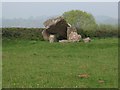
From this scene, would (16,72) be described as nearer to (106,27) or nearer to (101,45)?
(101,45)

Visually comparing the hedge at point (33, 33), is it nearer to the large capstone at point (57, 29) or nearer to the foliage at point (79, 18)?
the large capstone at point (57, 29)

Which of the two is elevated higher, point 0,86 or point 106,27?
point 0,86

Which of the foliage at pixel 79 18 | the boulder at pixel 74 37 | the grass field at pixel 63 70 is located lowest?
the foliage at pixel 79 18

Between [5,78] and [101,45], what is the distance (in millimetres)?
13172

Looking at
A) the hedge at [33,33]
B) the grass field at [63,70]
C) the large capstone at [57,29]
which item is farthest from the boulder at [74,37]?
the grass field at [63,70]

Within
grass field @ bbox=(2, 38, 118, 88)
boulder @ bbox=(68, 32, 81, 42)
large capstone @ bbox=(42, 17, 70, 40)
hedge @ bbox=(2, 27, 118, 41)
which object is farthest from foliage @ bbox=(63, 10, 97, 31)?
grass field @ bbox=(2, 38, 118, 88)

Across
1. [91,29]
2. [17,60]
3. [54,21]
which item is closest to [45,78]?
[17,60]

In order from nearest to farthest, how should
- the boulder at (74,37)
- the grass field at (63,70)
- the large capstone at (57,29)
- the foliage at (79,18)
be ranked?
the grass field at (63,70), the boulder at (74,37), the large capstone at (57,29), the foliage at (79,18)

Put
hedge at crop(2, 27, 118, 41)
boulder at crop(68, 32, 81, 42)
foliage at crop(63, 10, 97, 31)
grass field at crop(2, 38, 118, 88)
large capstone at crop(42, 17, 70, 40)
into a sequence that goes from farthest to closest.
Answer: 1. foliage at crop(63, 10, 97, 31)
2. hedge at crop(2, 27, 118, 41)
3. large capstone at crop(42, 17, 70, 40)
4. boulder at crop(68, 32, 81, 42)
5. grass field at crop(2, 38, 118, 88)

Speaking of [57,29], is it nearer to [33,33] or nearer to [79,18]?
[33,33]

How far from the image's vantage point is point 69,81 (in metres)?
11.6

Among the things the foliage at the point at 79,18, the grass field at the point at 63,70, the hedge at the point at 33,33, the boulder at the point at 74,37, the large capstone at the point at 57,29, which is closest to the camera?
the grass field at the point at 63,70

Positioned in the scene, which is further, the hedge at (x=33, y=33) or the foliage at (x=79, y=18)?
the foliage at (x=79, y=18)

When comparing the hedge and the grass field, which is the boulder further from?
the grass field
